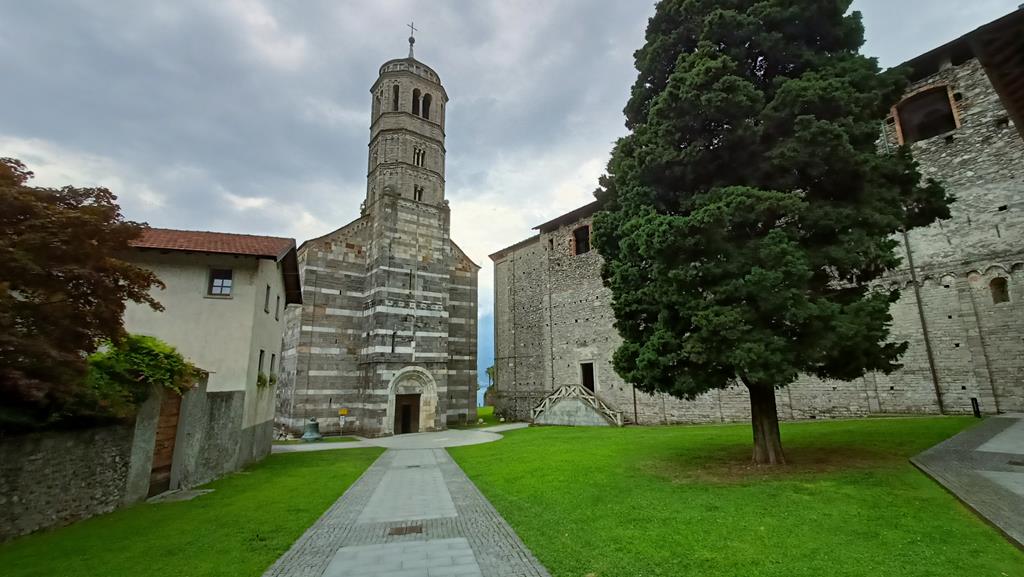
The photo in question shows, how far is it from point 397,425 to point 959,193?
90.0ft

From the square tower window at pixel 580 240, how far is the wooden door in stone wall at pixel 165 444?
2384 centimetres

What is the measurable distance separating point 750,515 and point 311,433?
22.3 meters

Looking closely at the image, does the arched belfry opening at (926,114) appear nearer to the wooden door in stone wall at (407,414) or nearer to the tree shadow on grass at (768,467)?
the tree shadow on grass at (768,467)

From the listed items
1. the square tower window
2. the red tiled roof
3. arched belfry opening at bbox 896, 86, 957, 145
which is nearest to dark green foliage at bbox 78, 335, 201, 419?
the red tiled roof

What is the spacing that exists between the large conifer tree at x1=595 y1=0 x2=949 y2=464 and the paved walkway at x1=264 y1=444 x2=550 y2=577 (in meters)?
4.70

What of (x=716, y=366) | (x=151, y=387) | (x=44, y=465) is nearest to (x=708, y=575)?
(x=716, y=366)

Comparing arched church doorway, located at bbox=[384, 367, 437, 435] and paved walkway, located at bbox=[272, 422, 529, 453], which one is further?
arched church doorway, located at bbox=[384, 367, 437, 435]

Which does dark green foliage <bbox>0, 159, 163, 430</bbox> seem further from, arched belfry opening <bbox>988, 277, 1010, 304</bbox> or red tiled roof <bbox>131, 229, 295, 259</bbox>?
arched belfry opening <bbox>988, 277, 1010, 304</bbox>

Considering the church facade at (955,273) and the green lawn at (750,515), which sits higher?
the church facade at (955,273)

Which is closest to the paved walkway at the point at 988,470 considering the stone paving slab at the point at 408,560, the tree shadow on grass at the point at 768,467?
the tree shadow on grass at the point at 768,467

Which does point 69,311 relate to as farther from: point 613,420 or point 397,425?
point 613,420

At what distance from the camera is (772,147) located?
962 centimetres

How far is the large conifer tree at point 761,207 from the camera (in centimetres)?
849

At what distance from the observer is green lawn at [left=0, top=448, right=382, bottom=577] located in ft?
18.2
